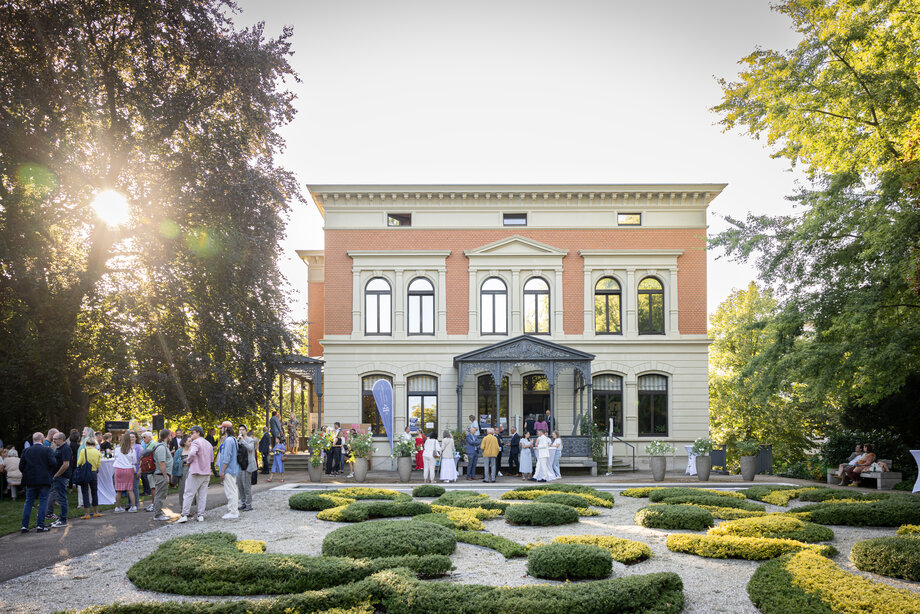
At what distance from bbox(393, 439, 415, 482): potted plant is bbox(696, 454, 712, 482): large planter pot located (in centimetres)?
890

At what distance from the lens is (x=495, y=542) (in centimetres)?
1047

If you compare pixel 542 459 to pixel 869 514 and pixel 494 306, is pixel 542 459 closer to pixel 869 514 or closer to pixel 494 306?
pixel 494 306

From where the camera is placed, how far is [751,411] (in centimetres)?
3488

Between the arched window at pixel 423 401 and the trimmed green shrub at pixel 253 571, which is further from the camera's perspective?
the arched window at pixel 423 401

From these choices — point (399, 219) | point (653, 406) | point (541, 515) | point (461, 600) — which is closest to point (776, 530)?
point (541, 515)

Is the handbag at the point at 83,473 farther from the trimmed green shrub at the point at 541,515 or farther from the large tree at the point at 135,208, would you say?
the trimmed green shrub at the point at 541,515

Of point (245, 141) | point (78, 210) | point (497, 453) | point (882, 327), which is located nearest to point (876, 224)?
point (882, 327)

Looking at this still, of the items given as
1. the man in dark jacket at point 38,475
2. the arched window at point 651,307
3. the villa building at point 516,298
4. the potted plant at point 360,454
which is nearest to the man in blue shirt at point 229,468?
the man in dark jacket at point 38,475

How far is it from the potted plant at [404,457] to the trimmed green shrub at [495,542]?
1032 cm

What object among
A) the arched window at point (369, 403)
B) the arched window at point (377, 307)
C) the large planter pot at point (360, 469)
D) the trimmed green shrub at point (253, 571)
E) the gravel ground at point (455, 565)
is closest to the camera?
the gravel ground at point (455, 565)

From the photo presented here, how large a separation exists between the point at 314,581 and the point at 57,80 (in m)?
15.4

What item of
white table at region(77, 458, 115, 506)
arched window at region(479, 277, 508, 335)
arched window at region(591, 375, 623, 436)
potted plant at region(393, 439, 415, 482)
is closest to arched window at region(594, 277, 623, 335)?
arched window at region(591, 375, 623, 436)

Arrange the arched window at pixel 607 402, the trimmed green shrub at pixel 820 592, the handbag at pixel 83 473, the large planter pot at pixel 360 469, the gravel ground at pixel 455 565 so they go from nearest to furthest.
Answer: the trimmed green shrub at pixel 820 592, the gravel ground at pixel 455 565, the handbag at pixel 83 473, the large planter pot at pixel 360 469, the arched window at pixel 607 402

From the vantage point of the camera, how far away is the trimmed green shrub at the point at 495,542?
9844 millimetres
